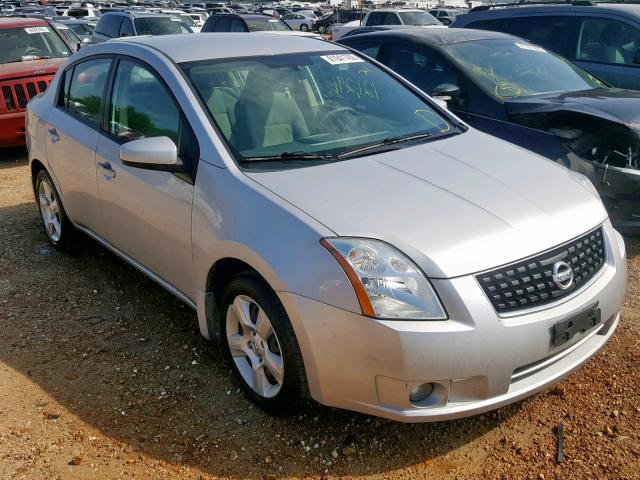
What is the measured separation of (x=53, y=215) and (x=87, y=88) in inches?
47.7

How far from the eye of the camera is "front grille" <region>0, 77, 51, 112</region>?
7961 millimetres

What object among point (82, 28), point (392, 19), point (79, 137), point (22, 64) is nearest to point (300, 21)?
point (392, 19)

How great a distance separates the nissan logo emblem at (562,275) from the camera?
2596 millimetres

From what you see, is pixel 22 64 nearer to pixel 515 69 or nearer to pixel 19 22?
pixel 19 22

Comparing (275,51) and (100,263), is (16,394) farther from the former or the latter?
(275,51)

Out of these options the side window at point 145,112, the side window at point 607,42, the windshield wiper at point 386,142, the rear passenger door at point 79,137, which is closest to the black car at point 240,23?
the side window at point 607,42

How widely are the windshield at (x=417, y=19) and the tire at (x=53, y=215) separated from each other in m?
16.6

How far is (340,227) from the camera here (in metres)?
2.59

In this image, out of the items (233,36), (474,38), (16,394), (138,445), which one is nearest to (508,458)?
(138,445)

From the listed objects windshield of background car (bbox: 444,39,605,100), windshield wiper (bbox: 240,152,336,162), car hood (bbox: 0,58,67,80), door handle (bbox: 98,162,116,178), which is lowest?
car hood (bbox: 0,58,67,80)

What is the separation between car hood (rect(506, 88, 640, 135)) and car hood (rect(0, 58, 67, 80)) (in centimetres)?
601

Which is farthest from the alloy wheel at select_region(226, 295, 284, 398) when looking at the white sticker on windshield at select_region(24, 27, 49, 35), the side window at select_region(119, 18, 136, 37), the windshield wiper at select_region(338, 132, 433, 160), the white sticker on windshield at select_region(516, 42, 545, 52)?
the side window at select_region(119, 18, 136, 37)

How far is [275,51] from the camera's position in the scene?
3781 millimetres

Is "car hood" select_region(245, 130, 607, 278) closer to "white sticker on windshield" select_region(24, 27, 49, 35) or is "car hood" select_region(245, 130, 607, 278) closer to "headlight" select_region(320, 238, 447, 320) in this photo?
"headlight" select_region(320, 238, 447, 320)
